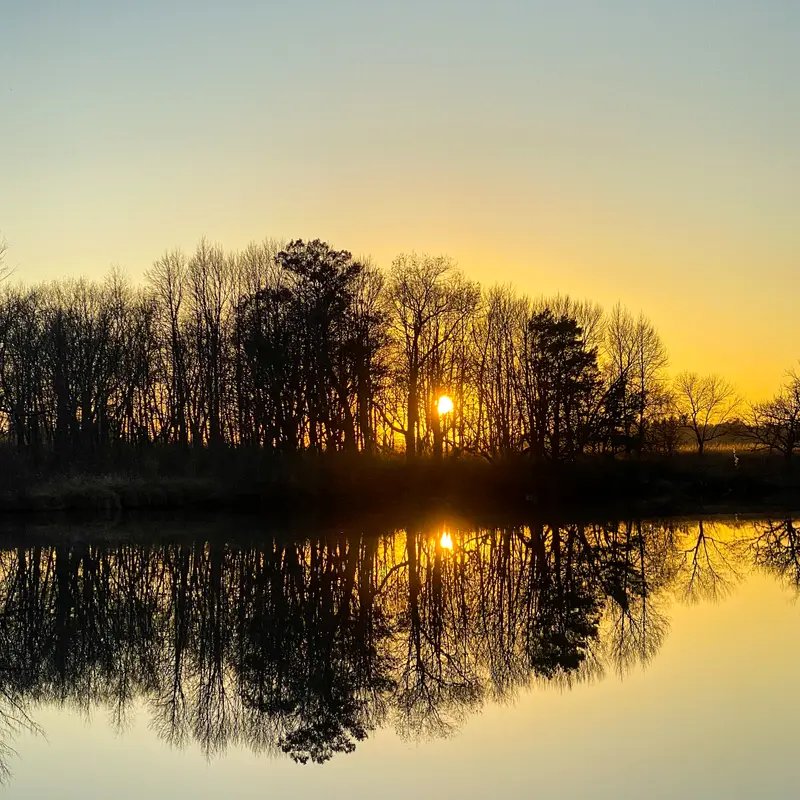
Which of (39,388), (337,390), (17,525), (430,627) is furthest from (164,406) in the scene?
(430,627)

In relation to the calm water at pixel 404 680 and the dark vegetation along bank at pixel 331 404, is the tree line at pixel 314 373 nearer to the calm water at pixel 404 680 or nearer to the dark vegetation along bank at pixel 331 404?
the dark vegetation along bank at pixel 331 404

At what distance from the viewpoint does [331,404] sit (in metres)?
48.8

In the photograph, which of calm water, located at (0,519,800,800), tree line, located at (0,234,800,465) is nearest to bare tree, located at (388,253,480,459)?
tree line, located at (0,234,800,465)

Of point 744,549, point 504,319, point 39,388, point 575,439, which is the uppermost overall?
point 504,319

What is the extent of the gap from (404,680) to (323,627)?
369 centimetres

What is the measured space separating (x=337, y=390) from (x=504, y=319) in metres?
16.4

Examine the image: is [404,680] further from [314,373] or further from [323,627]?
[314,373]

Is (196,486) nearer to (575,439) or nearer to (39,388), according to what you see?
(39,388)

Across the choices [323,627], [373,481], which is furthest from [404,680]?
[373,481]

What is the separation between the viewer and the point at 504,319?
59.5 m

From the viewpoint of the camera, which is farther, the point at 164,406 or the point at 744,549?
the point at 164,406

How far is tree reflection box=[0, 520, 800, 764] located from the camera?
10984mm

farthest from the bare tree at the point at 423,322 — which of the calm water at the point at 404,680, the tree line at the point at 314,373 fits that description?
the calm water at the point at 404,680

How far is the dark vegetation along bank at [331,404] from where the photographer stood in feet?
149
